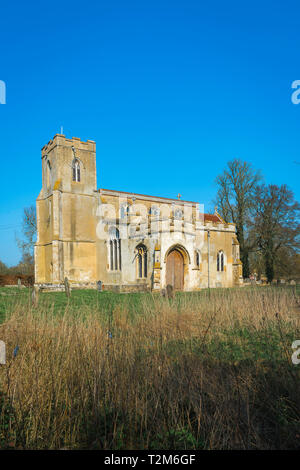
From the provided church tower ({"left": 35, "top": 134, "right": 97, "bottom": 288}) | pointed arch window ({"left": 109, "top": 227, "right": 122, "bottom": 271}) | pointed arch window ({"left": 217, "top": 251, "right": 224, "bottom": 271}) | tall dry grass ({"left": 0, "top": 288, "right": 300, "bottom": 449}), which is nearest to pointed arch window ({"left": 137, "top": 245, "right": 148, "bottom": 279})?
pointed arch window ({"left": 109, "top": 227, "right": 122, "bottom": 271})

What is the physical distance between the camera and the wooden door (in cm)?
2187

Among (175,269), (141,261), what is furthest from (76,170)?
(175,269)

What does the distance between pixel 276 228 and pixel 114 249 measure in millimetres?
16076

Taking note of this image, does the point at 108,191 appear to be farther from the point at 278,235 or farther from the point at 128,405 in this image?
the point at 128,405

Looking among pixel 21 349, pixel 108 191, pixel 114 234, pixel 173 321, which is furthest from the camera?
pixel 108 191

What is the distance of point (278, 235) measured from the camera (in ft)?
99.4

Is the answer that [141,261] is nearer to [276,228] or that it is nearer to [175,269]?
[175,269]

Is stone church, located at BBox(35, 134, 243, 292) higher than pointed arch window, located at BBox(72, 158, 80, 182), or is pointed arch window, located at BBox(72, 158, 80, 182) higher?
pointed arch window, located at BBox(72, 158, 80, 182)

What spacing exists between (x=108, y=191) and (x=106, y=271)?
24.7 ft

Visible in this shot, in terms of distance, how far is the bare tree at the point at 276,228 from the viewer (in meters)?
29.9

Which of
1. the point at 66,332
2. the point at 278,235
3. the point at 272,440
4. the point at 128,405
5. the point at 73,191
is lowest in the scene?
the point at 272,440

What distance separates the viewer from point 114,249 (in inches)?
1046

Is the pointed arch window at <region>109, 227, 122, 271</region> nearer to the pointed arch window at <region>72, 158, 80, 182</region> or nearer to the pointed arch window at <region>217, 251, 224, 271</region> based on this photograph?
the pointed arch window at <region>72, 158, 80, 182</region>

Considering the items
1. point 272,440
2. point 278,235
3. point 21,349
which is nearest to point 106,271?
point 278,235
